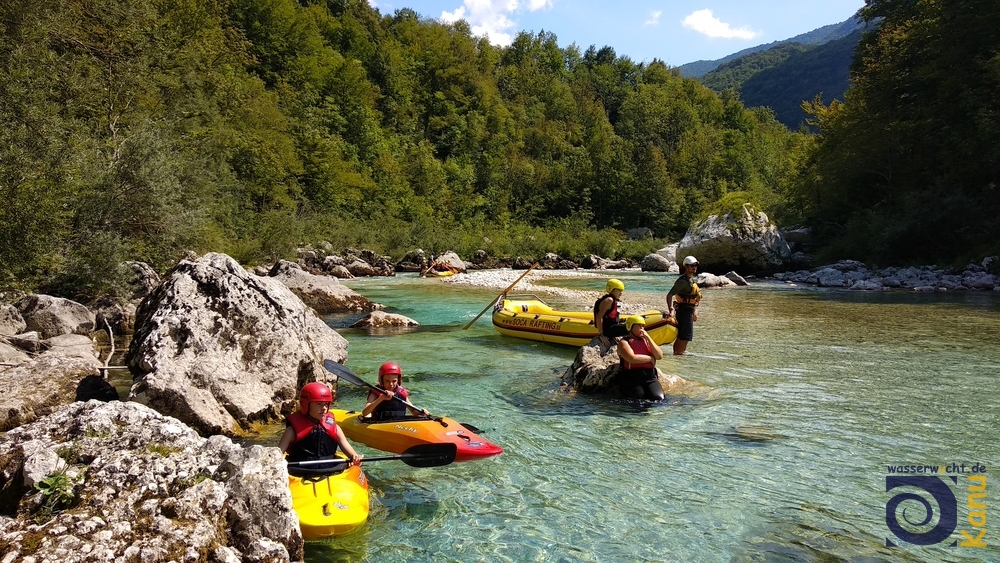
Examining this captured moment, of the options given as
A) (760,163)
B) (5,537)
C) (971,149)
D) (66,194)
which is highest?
(760,163)

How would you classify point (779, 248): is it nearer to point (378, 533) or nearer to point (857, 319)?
point (857, 319)

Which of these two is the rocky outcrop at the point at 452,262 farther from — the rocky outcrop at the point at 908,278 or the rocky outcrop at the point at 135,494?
the rocky outcrop at the point at 135,494

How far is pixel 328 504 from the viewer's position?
12.8 ft

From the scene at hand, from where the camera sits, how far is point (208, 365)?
6109 millimetres

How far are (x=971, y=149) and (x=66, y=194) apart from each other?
26.8 meters

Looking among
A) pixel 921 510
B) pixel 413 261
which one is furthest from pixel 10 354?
pixel 413 261

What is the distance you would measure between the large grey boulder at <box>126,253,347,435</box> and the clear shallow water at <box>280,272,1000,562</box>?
40.7 inches

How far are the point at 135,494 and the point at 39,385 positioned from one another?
11.5 ft

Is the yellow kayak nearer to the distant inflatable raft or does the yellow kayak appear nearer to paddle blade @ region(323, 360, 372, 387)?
paddle blade @ region(323, 360, 372, 387)

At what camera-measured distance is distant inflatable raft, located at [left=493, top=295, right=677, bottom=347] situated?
9.66 m

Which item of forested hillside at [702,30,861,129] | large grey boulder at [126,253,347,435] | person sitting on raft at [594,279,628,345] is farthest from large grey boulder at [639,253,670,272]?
forested hillside at [702,30,861,129]

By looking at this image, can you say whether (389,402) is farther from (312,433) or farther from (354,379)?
(312,433)

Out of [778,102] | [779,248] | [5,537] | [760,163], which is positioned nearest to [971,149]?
[779,248]

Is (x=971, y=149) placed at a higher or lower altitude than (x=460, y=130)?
lower
